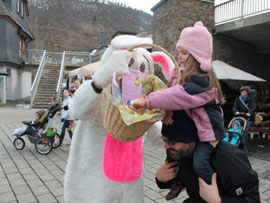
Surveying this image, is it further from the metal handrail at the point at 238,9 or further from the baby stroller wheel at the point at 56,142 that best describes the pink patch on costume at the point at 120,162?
the metal handrail at the point at 238,9

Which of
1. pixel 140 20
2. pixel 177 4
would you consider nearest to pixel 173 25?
pixel 177 4

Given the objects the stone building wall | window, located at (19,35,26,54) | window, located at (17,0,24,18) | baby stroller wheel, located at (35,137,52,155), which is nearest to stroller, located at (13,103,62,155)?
baby stroller wheel, located at (35,137,52,155)

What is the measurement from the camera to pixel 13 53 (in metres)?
21.3

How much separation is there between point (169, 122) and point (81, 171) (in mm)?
961

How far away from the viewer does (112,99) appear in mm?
1512

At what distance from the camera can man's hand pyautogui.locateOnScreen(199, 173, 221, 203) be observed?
55.3 inches

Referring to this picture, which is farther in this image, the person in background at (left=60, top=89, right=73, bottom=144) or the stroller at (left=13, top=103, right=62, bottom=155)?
the person in background at (left=60, top=89, right=73, bottom=144)

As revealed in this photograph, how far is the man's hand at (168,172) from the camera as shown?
1.67 meters

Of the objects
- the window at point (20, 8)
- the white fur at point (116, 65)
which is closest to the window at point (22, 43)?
the window at point (20, 8)

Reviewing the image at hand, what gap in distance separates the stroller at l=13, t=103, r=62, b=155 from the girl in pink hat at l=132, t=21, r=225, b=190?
5296 mm

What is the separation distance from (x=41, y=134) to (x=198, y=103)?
226 inches

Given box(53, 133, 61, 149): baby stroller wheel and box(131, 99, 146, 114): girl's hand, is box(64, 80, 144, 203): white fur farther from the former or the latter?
box(53, 133, 61, 149): baby stroller wheel

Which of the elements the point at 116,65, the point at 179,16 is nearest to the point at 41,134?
the point at 116,65

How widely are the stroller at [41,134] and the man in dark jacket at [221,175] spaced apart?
5184 mm
